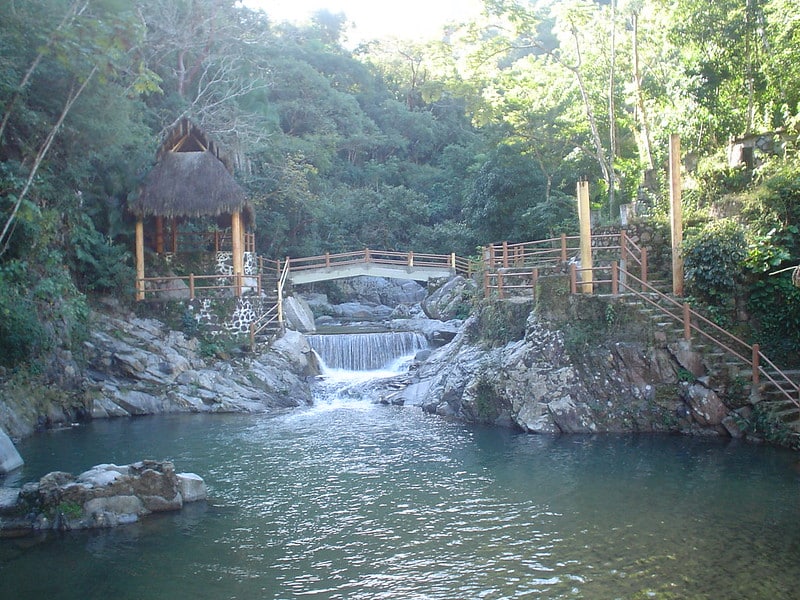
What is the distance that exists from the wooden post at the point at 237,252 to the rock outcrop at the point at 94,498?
12857 mm

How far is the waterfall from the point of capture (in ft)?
79.0

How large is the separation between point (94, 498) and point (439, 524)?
4601 millimetres

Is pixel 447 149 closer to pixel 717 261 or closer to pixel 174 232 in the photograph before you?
pixel 174 232

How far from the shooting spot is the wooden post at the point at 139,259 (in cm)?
2248

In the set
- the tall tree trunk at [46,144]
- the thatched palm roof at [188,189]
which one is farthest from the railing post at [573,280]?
the thatched palm roof at [188,189]

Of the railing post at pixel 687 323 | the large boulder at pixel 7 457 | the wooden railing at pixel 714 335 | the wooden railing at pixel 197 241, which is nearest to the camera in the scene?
the large boulder at pixel 7 457

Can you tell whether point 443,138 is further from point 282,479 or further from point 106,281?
point 282,479

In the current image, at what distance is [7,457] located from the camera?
41.2ft

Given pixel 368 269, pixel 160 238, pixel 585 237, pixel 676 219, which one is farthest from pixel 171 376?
pixel 676 219

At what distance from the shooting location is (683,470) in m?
12.3

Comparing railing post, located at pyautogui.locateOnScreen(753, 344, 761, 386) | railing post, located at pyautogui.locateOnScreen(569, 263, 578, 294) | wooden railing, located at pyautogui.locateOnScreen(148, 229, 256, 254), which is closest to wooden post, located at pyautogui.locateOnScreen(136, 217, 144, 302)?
wooden railing, located at pyautogui.locateOnScreen(148, 229, 256, 254)

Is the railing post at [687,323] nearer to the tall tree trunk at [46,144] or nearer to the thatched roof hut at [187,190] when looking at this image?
the tall tree trunk at [46,144]

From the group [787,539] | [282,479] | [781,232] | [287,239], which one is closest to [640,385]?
[781,232]

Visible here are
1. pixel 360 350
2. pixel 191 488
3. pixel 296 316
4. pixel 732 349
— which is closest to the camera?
pixel 191 488
